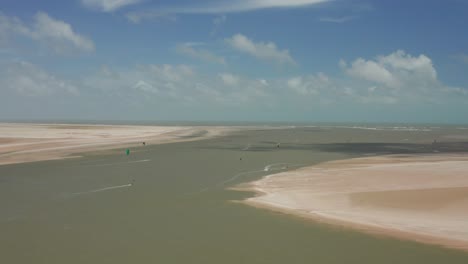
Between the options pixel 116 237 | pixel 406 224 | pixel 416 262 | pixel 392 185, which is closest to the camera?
pixel 416 262

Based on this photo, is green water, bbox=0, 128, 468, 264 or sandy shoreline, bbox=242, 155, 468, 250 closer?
green water, bbox=0, 128, 468, 264

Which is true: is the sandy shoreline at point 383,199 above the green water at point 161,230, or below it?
above

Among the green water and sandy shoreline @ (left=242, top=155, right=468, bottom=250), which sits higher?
sandy shoreline @ (left=242, top=155, right=468, bottom=250)

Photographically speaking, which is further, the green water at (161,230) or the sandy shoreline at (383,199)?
the sandy shoreline at (383,199)

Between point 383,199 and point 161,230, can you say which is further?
point 383,199

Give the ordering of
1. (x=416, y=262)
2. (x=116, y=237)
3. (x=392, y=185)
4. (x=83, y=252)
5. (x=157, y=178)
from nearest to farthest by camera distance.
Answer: (x=416, y=262)
(x=83, y=252)
(x=116, y=237)
(x=392, y=185)
(x=157, y=178)

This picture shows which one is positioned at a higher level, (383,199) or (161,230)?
(383,199)

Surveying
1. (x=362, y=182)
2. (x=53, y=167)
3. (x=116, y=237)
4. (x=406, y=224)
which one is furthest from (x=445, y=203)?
(x=53, y=167)

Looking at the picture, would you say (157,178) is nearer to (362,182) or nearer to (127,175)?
(127,175)
